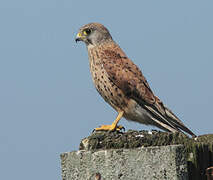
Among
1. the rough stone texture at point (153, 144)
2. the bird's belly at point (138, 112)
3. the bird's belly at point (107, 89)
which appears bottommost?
the rough stone texture at point (153, 144)

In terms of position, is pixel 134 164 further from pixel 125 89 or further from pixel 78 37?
pixel 78 37

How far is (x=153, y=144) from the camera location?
156 inches

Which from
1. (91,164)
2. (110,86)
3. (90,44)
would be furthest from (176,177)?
(90,44)

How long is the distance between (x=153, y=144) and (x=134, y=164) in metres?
0.43

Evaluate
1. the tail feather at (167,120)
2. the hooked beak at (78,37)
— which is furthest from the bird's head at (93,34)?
the tail feather at (167,120)

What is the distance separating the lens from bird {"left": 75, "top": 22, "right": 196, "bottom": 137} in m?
6.00

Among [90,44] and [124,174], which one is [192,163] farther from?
[90,44]

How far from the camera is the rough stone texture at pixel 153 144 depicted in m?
3.64

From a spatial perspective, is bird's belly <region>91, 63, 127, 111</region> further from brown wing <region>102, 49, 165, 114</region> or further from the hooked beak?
the hooked beak

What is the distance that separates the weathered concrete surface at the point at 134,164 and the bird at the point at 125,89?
1.77 m

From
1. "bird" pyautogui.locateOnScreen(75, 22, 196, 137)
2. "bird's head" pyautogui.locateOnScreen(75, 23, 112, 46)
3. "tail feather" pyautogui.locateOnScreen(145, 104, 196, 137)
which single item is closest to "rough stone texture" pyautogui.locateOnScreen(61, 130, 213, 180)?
"tail feather" pyautogui.locateOnScreen(145, 104, 196, 137)

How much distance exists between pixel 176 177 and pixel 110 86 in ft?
9.94

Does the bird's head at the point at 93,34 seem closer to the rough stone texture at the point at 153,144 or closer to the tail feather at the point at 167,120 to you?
the tail feather at the point at 167,120

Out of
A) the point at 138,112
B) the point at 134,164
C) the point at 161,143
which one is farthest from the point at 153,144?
the point at 138,112
